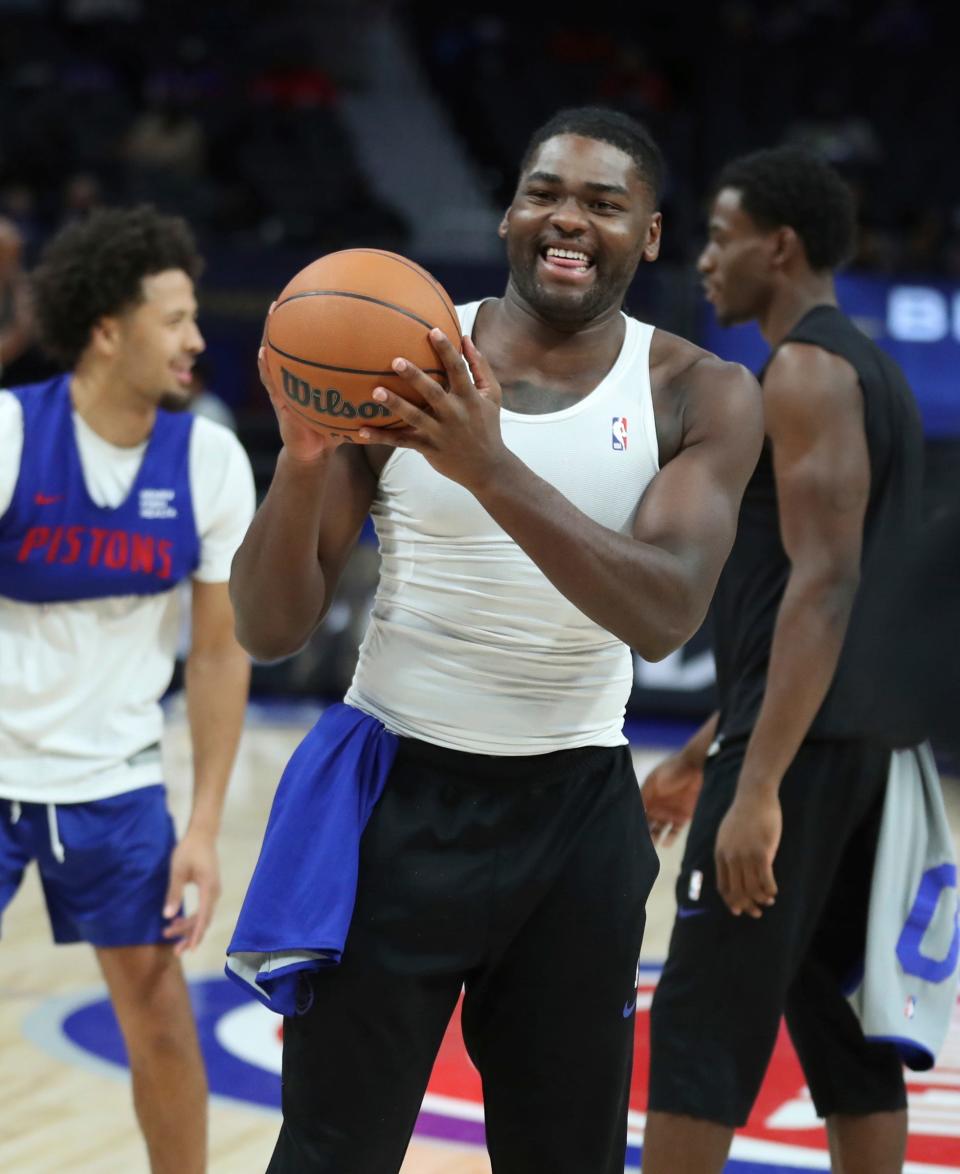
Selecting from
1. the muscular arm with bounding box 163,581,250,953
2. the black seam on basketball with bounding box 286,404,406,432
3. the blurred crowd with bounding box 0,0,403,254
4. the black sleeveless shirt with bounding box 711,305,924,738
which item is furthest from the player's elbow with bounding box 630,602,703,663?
the blurred crowd with bounding box 0,0,403,254

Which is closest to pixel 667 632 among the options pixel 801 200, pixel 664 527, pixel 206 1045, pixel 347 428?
pixel 664 527

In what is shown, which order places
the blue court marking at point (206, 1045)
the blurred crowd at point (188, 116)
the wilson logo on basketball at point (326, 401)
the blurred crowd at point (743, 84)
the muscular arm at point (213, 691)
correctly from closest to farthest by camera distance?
the wilson logo on basketball at point (326, 401) → the muscular arm at point (213, 691) → the blue court marking at point (206, 1045) → the blurred crowd at point (188, 116) → the blurred crowd at point (743, 84)

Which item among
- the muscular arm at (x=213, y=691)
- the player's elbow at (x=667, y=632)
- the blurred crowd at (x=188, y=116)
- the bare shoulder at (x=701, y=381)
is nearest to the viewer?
the player's elbow at (x=667, y=632)

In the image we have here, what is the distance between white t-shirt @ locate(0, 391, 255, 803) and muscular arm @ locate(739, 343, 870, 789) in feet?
3.66

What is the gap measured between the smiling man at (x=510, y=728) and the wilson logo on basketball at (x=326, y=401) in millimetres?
205

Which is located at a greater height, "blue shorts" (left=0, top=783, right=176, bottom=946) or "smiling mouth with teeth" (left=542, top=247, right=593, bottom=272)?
"smiling mouth with teeth" (left=542, top=247, right=593, bottom=272)

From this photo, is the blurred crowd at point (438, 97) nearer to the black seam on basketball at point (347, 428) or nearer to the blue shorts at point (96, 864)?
the blue shorts at point (96, 864)

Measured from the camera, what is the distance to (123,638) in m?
3.59

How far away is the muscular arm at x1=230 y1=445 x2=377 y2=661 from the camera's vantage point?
7.82 feet

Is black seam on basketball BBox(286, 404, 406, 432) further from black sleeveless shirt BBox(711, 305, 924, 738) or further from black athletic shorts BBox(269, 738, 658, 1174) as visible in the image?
black sleeveless shirt BBox(711, 305, 924, 738)

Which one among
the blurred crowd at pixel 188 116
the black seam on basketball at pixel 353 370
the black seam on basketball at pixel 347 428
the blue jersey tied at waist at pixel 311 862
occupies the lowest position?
the blue jersey tied at waist at pixel 311 862

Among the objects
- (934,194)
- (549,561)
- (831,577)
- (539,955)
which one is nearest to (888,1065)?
(831,577)

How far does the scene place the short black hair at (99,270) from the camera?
3.70 meters


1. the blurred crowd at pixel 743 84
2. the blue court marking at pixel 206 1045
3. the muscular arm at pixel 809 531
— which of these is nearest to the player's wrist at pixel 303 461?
the muscular arm at pixel 809 531
